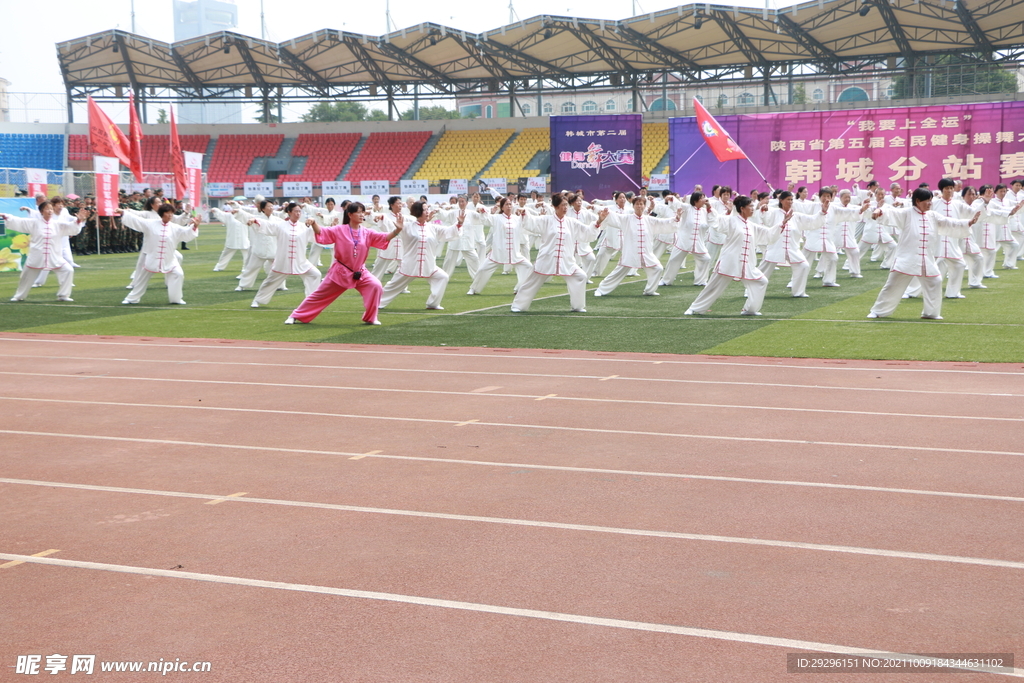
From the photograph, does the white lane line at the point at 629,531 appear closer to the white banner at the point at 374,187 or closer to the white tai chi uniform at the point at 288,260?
the white tai chi uniform at the point at 288,260

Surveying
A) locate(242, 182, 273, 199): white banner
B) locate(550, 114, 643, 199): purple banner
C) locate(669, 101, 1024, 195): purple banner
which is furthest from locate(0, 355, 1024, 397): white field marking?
locate(242, 182, 273, 199): white banner

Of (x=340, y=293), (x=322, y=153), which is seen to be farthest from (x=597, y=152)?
(x=322, y=153)

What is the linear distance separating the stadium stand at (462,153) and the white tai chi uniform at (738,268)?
3870 centimetres

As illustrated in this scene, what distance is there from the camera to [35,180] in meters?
29.1

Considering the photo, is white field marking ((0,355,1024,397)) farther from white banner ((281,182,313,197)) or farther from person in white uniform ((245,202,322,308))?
white banner ((281,182,313,197))

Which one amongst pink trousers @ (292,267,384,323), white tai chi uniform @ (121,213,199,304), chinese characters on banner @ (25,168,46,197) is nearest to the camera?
pink trousers @ (292,267,384,323)

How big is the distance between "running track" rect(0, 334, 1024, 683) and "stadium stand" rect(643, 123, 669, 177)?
39.6m

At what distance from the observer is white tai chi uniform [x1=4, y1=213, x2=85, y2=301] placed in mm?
16531

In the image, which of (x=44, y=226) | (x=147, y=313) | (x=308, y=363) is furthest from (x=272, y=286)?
(x=308, y=363)

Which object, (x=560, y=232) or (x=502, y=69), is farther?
(x=502, y=69)

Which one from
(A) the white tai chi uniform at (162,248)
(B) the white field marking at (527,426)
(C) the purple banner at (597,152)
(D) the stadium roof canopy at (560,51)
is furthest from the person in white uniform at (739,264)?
(D) the stadium roof canopy at (560,51)

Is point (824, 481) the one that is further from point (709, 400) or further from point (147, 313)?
point (147, 313)

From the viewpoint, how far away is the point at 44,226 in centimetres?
1661

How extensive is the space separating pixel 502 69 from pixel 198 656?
4987cm
